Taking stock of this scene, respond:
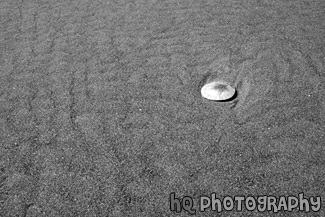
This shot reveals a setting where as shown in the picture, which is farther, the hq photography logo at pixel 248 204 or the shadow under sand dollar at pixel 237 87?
the shadow under sand dollar at pixel 237 87

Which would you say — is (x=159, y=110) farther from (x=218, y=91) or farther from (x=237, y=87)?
(x=237, y=87)

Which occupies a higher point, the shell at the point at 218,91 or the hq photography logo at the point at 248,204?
the shell at the point at 218,91

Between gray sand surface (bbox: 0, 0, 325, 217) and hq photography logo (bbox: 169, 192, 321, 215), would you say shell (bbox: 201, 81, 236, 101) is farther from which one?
hq photography logo (bbox: 169, 192, 321, 215)

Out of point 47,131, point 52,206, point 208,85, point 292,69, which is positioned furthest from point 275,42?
point 52,206

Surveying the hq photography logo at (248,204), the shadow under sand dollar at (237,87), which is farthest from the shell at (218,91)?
the hq photography logo at (248,204)

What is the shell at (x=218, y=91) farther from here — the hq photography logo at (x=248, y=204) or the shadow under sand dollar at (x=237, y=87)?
the hq photography logo at (x=248, y=204)

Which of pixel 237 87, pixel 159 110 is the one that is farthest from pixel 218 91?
pixel 159 110
